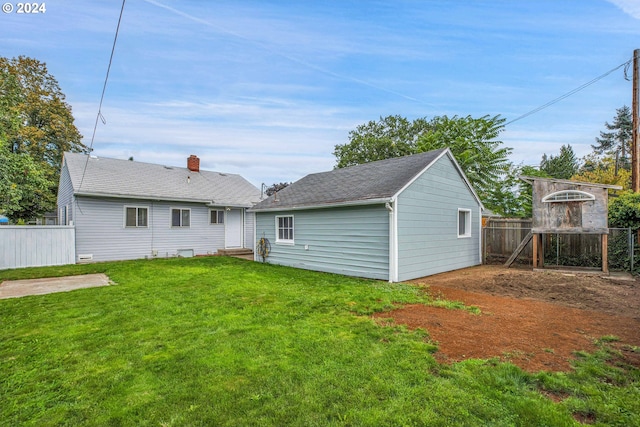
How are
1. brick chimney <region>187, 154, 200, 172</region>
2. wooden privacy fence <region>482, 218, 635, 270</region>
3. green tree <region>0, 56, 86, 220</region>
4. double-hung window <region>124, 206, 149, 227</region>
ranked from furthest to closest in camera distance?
green tree <region>0, 56, 86, 220</region>, brick chimney <region>187, 154, 200, 172</region>, double-hung window <region>124, 206, 149, 227</region>, wooden privacy fence <region>482, 218, 635, 270</region>

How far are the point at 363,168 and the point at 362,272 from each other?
448cm

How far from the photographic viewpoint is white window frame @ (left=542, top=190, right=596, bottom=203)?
892 cm

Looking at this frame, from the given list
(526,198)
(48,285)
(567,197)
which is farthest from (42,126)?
(526,198)

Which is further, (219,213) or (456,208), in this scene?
(219,213)

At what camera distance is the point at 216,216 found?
626 inches

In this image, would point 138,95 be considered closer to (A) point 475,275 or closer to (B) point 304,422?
(B) point 304,422

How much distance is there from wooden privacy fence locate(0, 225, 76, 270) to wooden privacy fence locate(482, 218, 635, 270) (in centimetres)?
1606

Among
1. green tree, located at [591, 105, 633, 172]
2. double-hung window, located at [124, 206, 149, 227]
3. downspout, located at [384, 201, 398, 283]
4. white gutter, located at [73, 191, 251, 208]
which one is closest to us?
downspout, located at [384, 201, 398, 283]

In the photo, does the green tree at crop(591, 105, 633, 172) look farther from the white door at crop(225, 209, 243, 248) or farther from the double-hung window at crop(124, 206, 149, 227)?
the double-hung window at crop(124, 206, 149, 227)

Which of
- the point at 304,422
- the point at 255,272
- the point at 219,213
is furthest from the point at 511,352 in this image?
the point at 219,213

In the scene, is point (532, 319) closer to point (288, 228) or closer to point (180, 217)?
point (288, 228)

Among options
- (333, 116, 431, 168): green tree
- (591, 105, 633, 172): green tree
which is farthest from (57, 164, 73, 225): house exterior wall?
(591, 105, 633, 172): green tree

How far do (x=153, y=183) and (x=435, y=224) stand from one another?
12893 mm

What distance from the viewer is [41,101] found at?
2067 cm
